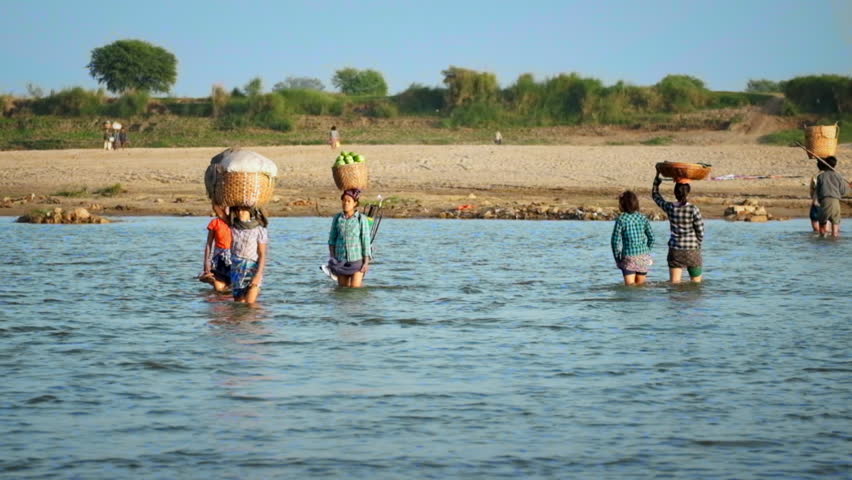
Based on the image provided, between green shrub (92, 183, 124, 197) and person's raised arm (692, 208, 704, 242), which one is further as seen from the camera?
green shrub (92, 183, 124, 197)

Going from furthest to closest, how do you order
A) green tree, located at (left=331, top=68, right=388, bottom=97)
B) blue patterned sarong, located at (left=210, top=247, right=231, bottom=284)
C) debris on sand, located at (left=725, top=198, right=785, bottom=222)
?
green tree, located at (left=331, top=68, right=388, bottom=97) → debris on sand, located at (left=725, top=198, right=785, bottom=222) → blue patterned sarong, located at (left=210, top=247, right=231, bottom=284)

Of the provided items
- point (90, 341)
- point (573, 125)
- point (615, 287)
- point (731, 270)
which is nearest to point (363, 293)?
point (615, 287)

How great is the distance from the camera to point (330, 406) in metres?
7.53

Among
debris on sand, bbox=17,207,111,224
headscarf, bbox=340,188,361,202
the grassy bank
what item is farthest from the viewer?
the grassy bank

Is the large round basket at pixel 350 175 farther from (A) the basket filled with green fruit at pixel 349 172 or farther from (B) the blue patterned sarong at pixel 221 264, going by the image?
(B) the blue patterned sarong at pixel 221 264

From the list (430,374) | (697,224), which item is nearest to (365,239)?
(697,224)

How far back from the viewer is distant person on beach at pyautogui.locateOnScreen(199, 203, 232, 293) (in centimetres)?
1145

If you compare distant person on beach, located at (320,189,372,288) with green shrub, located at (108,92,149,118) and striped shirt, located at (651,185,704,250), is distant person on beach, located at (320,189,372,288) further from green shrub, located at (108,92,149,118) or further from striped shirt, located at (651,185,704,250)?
green shrub, located at (108,92,149,118)

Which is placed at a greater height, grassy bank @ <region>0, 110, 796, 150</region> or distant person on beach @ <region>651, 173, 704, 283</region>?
grassy bank @ <region>0, 110, 796, 150</region>

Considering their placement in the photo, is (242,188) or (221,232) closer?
(242,188)

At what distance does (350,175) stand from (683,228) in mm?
3167

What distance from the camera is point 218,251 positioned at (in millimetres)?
11672

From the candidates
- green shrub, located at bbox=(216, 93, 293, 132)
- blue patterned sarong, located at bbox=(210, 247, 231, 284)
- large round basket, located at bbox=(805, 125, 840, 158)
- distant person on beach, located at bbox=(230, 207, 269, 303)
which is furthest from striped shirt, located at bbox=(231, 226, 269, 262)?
green shrub, located at bbox=(216, 93, 293, 132)

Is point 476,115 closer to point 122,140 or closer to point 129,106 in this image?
point 122,140
